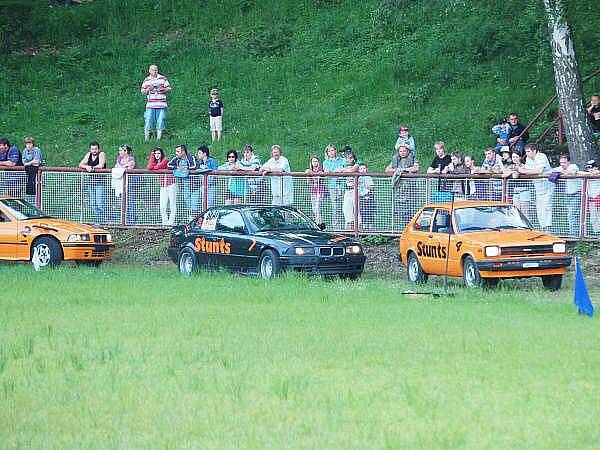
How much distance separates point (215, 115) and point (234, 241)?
11038 millimetres

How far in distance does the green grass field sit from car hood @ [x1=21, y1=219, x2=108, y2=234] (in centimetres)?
588

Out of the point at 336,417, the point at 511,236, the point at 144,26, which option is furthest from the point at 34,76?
the point at 336,417

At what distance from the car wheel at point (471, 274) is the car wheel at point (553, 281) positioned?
42.4 inches

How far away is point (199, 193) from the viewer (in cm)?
2786

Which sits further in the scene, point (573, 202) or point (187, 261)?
point (187, 261)

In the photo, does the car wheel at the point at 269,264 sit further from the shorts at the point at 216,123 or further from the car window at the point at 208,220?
the shorts at the point at 216,123

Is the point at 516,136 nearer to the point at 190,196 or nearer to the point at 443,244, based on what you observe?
the point at 190,196

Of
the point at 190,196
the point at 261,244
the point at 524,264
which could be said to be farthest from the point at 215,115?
the point at 524,264

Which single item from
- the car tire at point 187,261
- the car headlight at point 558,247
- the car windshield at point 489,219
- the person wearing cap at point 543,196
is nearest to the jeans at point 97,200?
the car tire at point 187,261

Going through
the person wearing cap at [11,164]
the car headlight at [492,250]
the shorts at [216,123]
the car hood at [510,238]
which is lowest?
the car headlight at [492,250]

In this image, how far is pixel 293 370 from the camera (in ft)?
41.3

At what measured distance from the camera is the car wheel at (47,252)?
84.9 ft

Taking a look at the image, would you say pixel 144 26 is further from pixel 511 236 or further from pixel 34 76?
pixel 511 236

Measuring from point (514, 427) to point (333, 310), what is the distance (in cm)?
785
